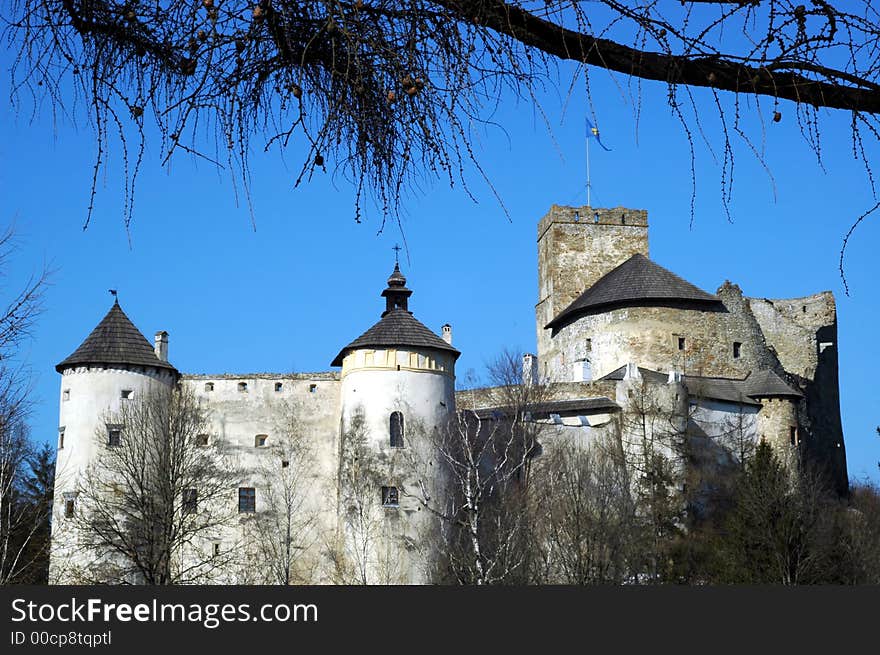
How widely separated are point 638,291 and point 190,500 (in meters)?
18.5

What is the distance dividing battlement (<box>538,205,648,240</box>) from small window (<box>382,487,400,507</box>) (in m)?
19.3

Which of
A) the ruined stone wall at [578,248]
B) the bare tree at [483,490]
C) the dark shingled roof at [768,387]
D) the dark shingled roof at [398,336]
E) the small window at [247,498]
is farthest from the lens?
the ruined stone wall at [578,248]

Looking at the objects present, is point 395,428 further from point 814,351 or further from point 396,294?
point 814,351

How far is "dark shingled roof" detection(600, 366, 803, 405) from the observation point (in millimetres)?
42094

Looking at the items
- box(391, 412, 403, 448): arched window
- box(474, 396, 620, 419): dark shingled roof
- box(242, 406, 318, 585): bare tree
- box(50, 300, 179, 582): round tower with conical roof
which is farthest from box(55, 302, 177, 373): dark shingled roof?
box(474, 396, 620, 419): dark shingled roof

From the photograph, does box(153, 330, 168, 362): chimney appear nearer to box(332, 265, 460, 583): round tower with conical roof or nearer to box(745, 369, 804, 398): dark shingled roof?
box(332, 265, 460, 583): round tower with conical roof

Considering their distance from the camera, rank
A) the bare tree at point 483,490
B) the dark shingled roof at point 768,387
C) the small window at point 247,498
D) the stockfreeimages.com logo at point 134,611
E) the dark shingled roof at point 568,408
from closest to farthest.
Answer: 1. the stockfreeimages.com logo at point 134,611
2. the bare tree at point 483,490
3. the small window at point 247,498
4. the dark shingled roof at point 568,408
5. the dark shingled roof at point 768,387

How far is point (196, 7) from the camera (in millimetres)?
3766

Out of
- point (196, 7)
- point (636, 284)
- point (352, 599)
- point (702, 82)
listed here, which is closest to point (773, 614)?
point (352, 599)

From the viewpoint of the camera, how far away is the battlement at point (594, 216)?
2073 inches

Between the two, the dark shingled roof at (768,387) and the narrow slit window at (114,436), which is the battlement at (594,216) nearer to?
the dark shingled roof at (768,387)

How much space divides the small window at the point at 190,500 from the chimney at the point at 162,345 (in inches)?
233

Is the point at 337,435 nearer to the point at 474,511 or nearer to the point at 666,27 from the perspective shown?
the point at 474,511

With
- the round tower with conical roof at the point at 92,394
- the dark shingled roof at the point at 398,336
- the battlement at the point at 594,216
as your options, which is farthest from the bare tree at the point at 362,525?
the battlement at the point at 594,216
